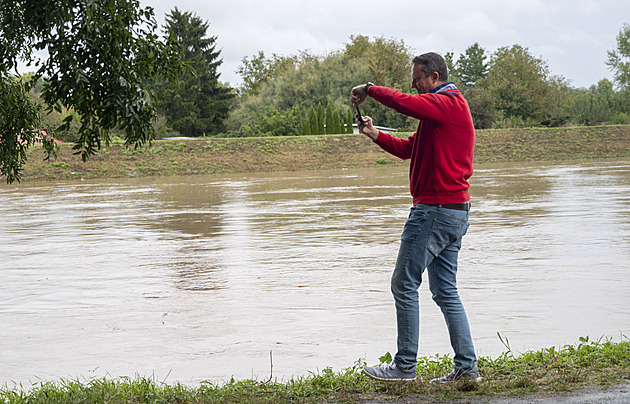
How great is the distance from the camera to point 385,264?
396 inches

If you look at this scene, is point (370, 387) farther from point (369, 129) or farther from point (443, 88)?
point (443, 88)

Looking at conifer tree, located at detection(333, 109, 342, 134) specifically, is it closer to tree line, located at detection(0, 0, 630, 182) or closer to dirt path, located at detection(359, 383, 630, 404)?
tree line, located at detection(0, 0, 630, 182)

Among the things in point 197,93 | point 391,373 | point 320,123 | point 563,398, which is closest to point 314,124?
point 320,123

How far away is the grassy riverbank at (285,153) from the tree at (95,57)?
36.9 meters

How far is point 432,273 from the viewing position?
15.8ft

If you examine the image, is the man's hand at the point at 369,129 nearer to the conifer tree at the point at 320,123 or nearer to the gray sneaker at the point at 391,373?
the gray sneaker at the point at 391,373

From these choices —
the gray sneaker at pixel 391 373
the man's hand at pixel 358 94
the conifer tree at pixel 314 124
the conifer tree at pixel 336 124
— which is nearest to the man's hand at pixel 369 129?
the man's hand at pixel 358 94

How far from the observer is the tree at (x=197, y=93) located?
77.7 metres

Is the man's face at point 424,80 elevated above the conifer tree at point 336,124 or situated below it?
below

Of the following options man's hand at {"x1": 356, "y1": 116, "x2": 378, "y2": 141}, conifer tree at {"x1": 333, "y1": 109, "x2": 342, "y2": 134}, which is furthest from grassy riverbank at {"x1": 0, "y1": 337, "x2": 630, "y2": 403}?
conifer tree at {"x1": 333, "y1": 109, "x2": 342, "y2": 134}

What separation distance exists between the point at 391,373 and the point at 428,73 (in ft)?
6.28

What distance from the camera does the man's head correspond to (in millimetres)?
4730

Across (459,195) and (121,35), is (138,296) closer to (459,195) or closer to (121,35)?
(121,35)

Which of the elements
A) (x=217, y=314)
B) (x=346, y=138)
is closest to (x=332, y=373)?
(x=217, y=314)
